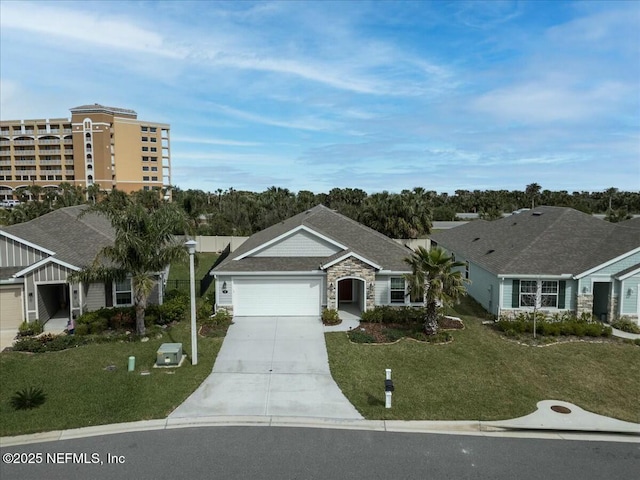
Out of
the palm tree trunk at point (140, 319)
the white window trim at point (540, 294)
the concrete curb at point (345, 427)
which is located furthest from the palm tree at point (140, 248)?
the white window trim at point (540, 294)

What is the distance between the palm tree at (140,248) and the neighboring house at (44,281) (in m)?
1.94

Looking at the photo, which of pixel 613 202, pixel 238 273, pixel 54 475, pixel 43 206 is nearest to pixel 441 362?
pixel 238 273

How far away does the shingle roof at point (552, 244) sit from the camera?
21125 millimetres

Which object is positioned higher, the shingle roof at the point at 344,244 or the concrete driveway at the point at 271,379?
the shingle roof at the point at 344,244

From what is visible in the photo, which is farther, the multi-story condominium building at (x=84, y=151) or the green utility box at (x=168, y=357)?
the multi-story condominium building at (x=84, y=151)

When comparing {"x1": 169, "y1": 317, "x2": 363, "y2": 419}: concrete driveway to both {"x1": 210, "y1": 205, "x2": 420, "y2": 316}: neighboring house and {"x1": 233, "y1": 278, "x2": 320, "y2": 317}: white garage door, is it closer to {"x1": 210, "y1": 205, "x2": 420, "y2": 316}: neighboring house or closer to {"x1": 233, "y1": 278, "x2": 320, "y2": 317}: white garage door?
{"x1": 233, "y1": 278, "x2": 320, "y2": 317}: white garage door

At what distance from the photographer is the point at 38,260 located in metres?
20.5

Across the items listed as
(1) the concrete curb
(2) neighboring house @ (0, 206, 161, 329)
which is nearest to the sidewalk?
(1) the concrete curb

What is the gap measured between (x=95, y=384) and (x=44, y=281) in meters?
8.15

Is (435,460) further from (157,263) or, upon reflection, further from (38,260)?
(38,260)

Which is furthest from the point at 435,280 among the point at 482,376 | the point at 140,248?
the point at 140,248

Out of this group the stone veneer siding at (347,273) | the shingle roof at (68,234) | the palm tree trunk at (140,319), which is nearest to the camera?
the palm tree trunk at (140,319)

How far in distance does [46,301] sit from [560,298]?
24.2 m

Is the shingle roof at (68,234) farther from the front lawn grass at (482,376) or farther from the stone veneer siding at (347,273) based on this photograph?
the front lawn grass at (482,376)
